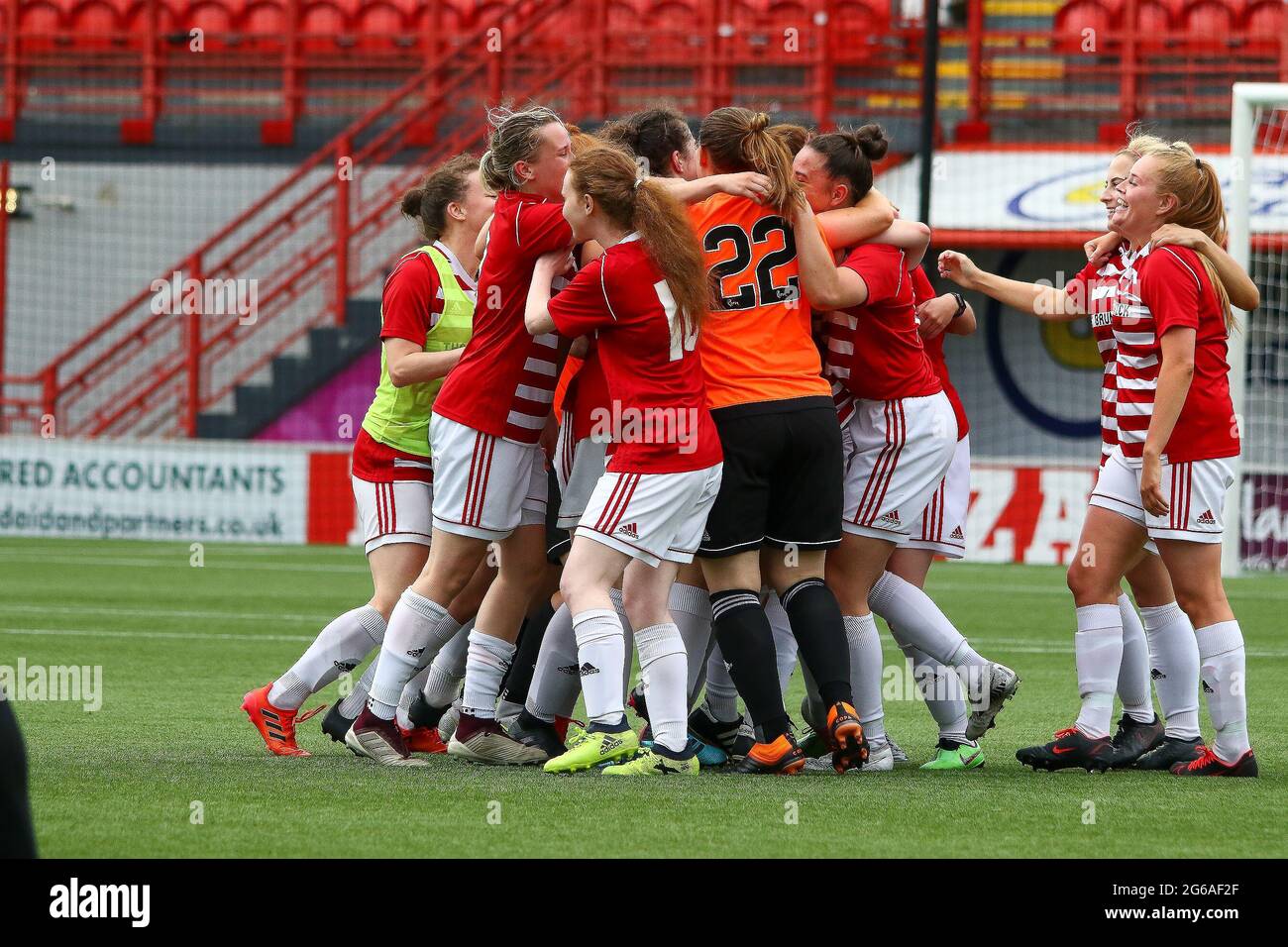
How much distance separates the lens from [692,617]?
5.51 metres

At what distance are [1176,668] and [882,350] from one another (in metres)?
1.30

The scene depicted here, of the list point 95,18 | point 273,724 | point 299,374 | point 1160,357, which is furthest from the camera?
point 95,18

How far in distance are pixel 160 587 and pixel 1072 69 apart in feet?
33.3

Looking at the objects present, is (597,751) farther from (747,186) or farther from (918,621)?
(747,186)

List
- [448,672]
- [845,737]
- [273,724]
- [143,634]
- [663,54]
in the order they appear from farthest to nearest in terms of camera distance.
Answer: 1. [663,54]
2. [143,634]
3. [448,672]
4. [273,724]
5. [845,737]

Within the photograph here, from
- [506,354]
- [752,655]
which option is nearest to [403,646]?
[506,354]

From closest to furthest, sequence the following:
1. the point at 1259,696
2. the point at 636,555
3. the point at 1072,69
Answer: the point at 636,555 → the point at 1259,696 → the point at 1072,69

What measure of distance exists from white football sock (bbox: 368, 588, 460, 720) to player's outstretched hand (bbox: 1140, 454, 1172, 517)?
6.53ft

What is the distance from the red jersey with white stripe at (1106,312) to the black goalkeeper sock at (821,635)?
987mm

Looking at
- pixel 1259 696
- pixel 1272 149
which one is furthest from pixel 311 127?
pixel 1259 696

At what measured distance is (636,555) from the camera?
4988 millimetres

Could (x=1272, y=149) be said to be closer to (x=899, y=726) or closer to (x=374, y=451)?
(x=899, y=726)

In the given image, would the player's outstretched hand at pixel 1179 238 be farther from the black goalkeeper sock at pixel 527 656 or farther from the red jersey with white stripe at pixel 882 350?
the black goalkeeper sock at pixel 527 656

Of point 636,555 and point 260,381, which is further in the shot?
point 260,381
